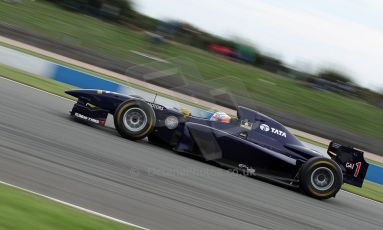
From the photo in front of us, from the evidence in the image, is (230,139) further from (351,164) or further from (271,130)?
(351,164)

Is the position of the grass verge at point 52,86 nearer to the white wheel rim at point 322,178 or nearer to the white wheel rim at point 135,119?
the white wheel rim at point 322,178

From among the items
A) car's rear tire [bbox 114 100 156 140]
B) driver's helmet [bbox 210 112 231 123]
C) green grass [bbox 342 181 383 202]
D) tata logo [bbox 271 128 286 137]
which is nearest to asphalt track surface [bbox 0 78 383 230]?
car's rear tire [bbox 114 100 156 140]

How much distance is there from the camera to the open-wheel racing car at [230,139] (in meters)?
9.31

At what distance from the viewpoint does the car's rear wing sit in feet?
32.3

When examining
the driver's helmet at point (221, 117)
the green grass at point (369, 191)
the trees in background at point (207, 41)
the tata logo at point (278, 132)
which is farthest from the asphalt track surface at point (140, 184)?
the trees in background at point (207, 41)

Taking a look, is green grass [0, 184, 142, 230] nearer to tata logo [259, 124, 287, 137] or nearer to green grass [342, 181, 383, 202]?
tata logo [259, 124, 287, 137]

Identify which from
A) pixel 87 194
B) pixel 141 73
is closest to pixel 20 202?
pixel 87 194

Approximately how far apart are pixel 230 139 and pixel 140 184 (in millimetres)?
2728

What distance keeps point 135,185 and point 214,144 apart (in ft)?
9.34

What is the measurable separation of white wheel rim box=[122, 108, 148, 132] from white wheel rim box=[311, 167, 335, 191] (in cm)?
269

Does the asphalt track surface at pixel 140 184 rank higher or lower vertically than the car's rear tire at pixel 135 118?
lower

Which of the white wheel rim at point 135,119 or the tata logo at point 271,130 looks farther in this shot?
the tata logo at point 271,130

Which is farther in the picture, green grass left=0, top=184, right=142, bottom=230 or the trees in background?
the trees in background

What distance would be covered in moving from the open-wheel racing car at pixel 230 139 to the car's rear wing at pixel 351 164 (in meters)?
0.19
